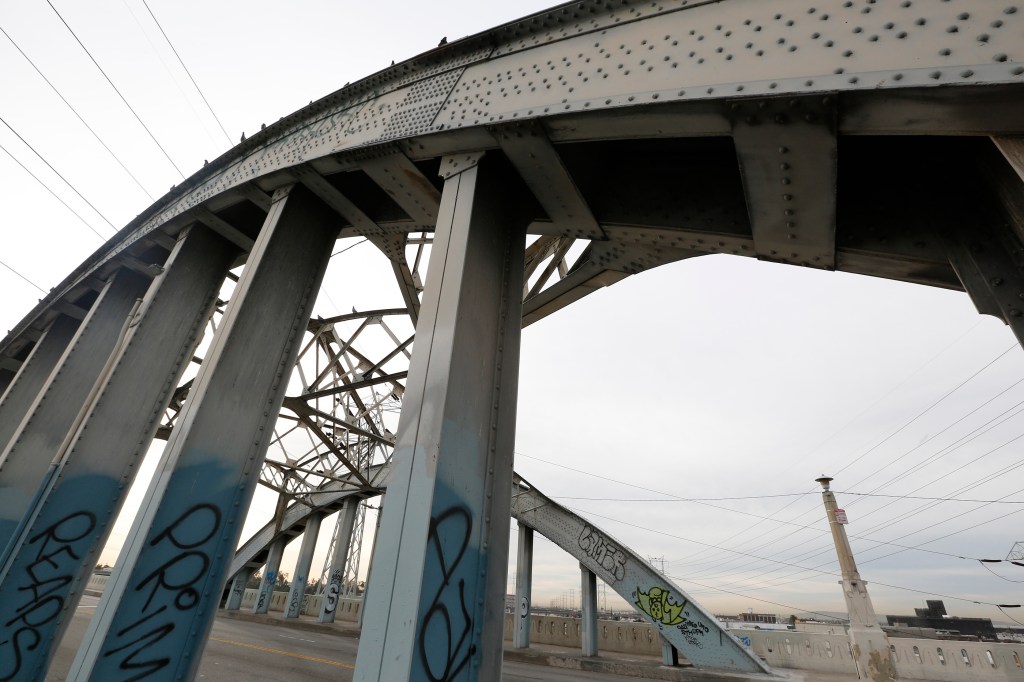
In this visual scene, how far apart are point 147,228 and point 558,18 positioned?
7688mm

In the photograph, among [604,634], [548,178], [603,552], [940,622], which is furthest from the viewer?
[940,622]

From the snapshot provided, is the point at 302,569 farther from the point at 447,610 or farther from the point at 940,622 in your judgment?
the point at 940,622

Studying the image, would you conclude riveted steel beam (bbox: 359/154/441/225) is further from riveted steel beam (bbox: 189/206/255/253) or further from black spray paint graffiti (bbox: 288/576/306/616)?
black spray paint graffiti (bbox: 288/576/306/616)

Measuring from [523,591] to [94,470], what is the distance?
558 inches

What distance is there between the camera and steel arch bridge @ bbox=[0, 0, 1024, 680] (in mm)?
2496

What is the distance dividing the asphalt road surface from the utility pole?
20.5 ft

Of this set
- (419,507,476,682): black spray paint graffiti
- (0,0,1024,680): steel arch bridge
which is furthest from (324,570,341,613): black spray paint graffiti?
(419,507,476,682): black spray paint graffiti

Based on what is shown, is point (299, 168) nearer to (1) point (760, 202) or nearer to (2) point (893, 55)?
(1) point (760, 202)

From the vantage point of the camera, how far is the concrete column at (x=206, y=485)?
358cm

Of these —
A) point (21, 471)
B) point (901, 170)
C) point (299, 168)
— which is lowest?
point (21, 471)

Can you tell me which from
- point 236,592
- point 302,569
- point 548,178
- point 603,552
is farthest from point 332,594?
point 548,178

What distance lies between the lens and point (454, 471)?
297cm

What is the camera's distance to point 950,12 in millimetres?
2160

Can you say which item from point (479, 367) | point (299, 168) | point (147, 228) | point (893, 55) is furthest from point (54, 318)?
point (893, 55)
